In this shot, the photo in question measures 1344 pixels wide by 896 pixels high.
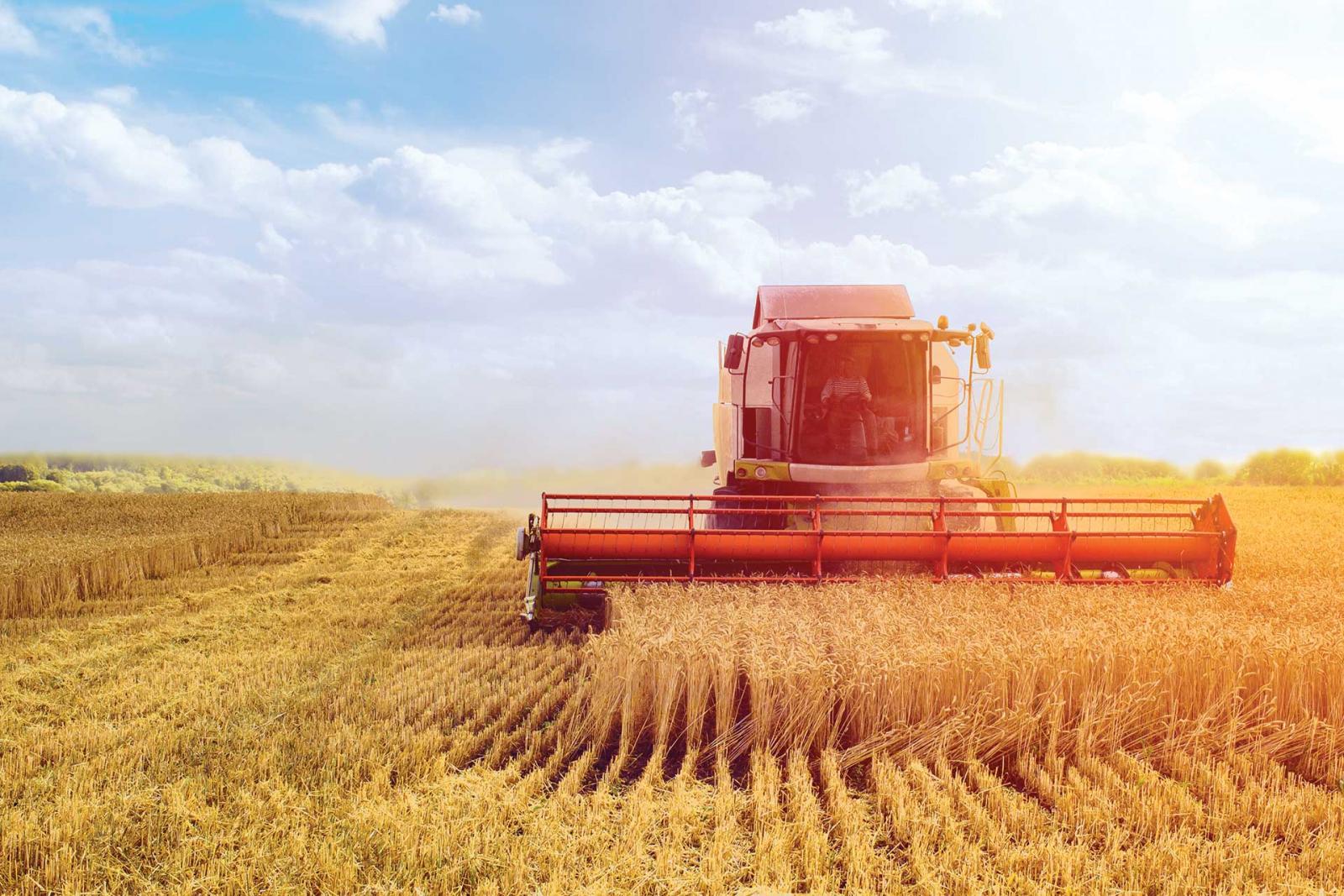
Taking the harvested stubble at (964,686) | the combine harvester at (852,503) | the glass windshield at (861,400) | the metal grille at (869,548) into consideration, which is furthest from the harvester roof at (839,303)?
the harvested stubble at (964,686)

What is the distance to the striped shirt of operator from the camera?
8727 millimetres

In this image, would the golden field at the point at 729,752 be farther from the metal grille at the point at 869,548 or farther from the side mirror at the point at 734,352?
the side mirror at the point at 734,352

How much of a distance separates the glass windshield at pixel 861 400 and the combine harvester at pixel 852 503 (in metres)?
0.01

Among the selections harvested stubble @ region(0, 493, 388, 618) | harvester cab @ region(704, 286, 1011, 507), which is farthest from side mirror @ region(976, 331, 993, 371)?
harvested stubble @ region(0, 493, 388, 618)

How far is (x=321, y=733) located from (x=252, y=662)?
8.59 ft

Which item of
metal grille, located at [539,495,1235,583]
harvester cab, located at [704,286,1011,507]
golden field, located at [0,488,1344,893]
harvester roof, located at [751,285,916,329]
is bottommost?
golden field, located at [0,488,1344,893]

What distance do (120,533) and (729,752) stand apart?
10.9 metres

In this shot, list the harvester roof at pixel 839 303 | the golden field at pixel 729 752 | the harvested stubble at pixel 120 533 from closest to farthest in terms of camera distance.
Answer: the golden field at pixel 729 752
the harvester roof at pixel 839 303
the harvested stubble at pixel 120 533

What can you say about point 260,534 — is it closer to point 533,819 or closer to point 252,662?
point 252,662

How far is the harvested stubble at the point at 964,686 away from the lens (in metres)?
5.18

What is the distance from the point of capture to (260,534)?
14023 mm

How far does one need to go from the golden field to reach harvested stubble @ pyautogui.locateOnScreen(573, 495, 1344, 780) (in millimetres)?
18

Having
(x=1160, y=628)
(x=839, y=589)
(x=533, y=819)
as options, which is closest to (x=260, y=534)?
(x=839, y=589)

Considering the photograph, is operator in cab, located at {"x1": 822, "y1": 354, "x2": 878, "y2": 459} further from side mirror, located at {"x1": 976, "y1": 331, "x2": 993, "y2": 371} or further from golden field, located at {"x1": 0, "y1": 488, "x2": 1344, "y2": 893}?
golden field, located at {"x1": 0, "y1": 488, "x2": 1344, "y2": 893}
